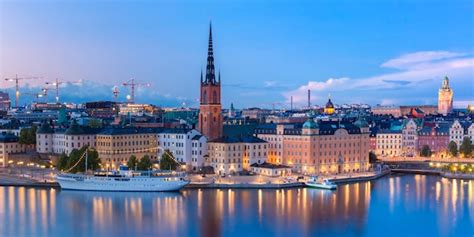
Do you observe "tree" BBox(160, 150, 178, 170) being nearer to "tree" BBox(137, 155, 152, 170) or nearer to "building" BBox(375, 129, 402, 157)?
"tree" BBox(137, 155, 152, 170)

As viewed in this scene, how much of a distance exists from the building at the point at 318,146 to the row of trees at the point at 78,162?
23.2 feet

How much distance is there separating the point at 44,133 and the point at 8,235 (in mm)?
14683

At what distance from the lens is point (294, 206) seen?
2169cm

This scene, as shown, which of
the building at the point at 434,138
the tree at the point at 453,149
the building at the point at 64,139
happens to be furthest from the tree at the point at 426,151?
the building at the point at 64,139

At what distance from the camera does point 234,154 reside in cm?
2820

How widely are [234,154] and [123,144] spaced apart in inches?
178

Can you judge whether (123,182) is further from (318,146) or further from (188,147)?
(318,146)

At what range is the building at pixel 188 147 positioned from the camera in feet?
94.7

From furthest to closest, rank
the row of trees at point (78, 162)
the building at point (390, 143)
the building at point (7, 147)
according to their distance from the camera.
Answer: the building at point (390, 143), the building at point (7, 147), the row of trees at point (78, 162)

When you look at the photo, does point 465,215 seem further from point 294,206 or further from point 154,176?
point 154,176

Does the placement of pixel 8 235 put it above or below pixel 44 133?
below

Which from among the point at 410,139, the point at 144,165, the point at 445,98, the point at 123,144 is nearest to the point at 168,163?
the point at 144,165

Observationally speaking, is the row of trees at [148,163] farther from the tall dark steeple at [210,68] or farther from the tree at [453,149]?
the tree at [453,149]

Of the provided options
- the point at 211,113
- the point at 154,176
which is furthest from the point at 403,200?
the point at 211,113
